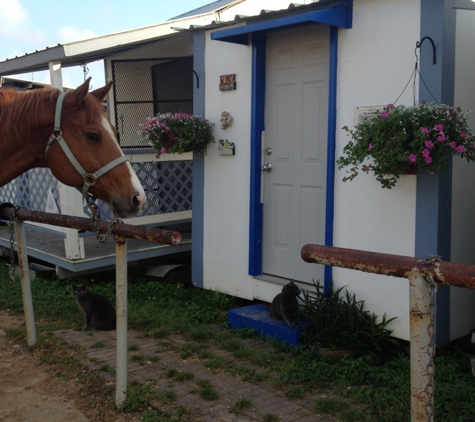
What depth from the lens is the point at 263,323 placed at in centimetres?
545

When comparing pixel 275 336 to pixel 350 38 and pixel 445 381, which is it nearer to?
pixel 445 381

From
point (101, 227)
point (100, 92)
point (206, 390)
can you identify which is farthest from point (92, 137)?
point (206, 390)

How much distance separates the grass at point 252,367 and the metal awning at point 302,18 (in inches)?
97.1

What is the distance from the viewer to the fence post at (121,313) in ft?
12.6

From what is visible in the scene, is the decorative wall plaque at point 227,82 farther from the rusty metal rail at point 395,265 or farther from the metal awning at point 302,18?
the rusty metal rail at point 395,265

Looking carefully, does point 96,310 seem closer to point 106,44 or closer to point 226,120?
point 226,120

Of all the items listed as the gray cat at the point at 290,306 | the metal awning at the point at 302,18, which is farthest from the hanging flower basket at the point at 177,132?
the gray cat at the point at 290,306

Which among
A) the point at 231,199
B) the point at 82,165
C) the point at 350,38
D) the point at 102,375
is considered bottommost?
→ the point at 102,375

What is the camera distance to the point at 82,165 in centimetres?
360

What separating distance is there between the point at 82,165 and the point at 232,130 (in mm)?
2891

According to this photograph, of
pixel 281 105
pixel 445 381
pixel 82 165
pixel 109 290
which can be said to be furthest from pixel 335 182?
pixel 109 290

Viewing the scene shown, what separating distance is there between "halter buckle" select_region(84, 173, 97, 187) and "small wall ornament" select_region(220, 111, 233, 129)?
2.90 meters

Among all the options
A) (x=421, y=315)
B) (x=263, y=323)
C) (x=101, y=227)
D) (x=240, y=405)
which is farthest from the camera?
Result: (x=263, y=323)

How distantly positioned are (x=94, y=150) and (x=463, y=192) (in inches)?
120
